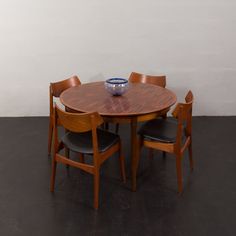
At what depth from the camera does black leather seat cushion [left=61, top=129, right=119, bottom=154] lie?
216 centimetres

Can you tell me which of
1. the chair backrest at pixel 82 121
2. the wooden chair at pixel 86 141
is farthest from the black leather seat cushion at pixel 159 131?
the chair backrest at pixel 82 121

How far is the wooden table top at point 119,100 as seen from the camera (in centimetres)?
220

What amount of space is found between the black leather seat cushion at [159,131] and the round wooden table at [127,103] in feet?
0.55

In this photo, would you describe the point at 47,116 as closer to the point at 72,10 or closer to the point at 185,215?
the point at 72,10

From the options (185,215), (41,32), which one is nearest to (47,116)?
(41,32)

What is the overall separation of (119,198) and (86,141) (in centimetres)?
55

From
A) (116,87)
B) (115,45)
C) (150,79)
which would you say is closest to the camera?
(116,87)

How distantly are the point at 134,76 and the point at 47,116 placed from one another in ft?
5.01

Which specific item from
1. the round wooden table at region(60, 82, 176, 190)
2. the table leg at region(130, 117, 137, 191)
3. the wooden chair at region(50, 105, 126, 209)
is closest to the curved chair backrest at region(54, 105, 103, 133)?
the wooden chair at region(50, 105, 126, 209)

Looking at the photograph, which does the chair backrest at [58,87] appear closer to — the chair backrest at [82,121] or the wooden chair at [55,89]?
the wooden chair at [55,89]

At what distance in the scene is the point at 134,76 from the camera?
3186 millimetres

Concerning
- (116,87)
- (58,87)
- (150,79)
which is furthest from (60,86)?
(150,79)

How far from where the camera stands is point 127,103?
236 centimetres

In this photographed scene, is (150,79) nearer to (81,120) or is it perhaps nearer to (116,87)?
(116,87)
